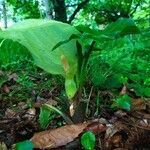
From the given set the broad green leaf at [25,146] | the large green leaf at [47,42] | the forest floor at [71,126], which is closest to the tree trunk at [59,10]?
the forest floor at [71,126]

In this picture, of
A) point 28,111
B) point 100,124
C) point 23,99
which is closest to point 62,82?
point 23,99

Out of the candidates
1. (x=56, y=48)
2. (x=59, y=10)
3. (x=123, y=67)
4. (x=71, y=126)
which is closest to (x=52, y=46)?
(x=56, y=48)

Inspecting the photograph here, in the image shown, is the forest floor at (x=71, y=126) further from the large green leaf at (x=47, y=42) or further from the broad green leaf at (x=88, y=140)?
the large green leaf at (x=47, y=42)

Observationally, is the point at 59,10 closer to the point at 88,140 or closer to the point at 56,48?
the point at 56,48

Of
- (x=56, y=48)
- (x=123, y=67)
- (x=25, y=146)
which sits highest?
(x=56, y=48)

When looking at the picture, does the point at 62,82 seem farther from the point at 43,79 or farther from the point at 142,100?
the point at 142,100
